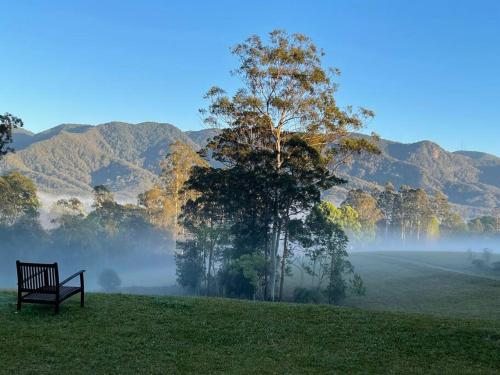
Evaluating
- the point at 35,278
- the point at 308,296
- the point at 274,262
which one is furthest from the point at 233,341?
the point at 308,296

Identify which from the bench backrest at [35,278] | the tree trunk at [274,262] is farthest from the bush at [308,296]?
the bench backrest at [35,278]

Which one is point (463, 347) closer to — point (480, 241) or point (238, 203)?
point (238, 203)

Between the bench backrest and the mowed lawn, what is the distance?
635mm

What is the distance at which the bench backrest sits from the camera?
11.6m

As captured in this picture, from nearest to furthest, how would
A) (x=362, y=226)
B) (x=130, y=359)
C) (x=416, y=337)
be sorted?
(x=130, y=359), (x=416, y=337), (x=362, y=226)

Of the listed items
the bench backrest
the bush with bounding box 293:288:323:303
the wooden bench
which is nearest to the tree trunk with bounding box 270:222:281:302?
the bush with bounding box 293:288:323:303

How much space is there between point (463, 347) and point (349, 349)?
8.36 feet

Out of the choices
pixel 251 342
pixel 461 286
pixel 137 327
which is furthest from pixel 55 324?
pixel 461 286

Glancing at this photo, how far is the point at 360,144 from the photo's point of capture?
38344mm

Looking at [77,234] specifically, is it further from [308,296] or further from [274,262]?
[274,262]

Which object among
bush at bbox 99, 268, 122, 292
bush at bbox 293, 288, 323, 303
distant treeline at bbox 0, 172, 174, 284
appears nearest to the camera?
bush at bbox 293, 288, 323, 303

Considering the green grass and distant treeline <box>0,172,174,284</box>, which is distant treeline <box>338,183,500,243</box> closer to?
distant treeline <box>0,172,174,284</box>

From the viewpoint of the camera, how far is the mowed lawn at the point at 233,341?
28.9ft

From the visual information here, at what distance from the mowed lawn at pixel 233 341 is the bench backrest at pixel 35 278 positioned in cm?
64
